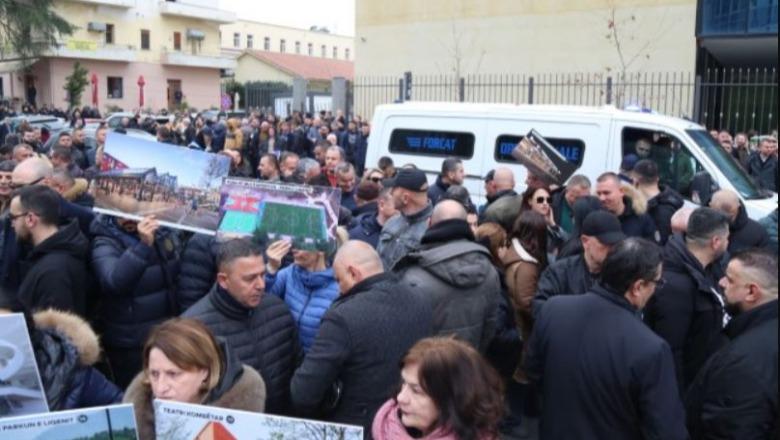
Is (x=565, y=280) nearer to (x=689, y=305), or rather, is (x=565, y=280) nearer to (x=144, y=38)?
(x=689, y=305)

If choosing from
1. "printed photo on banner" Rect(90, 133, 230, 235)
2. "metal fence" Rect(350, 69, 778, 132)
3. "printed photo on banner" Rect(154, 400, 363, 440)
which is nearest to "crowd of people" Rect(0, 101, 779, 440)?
"printed photo on banner" Rect(90, 133, 230, 235)

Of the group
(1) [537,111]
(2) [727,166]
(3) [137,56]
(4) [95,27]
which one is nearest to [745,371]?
(2) [727,166]

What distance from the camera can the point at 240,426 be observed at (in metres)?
2.26

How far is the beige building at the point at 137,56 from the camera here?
50875 millimetres

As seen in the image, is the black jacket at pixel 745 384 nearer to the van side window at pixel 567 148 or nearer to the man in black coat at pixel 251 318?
the man in black coat at pixel 251 318

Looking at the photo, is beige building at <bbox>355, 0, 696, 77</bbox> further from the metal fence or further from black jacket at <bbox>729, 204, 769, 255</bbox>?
black jacket at <bbox>729, 204, 769, 255</bbox>

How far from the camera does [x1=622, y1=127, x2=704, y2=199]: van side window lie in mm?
9333

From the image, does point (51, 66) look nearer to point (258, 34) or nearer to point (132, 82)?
point (132, 82)

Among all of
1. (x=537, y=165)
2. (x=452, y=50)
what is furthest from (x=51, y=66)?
(x=537, y=165)

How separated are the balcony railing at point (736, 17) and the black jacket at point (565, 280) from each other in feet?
64.3

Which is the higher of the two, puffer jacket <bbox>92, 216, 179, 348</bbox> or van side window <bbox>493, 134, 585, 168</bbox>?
van side window <bbox>493, 134, 585, 168</bbox>

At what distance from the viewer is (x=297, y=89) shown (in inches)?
993

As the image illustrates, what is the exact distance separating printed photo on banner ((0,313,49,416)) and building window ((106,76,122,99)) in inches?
2160

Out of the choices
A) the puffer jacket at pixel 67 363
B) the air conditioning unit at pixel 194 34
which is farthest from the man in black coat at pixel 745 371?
the air conditioning unit at pixel 194 34
